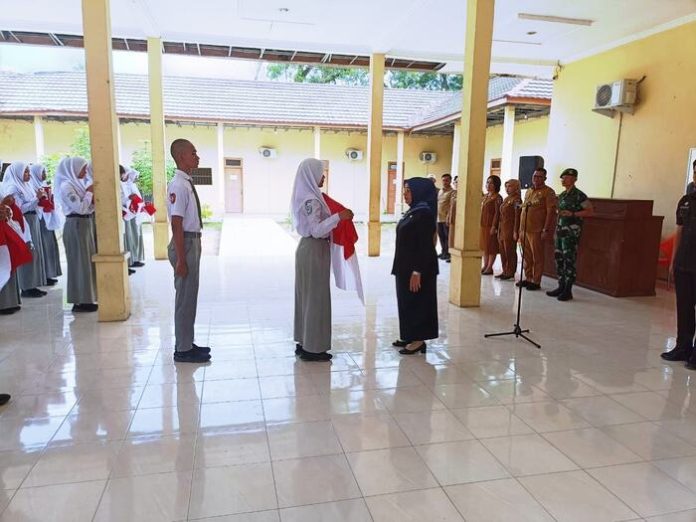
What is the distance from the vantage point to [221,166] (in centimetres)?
1587

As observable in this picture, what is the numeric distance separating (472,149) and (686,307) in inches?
97.4

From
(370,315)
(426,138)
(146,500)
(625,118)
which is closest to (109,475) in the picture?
(146,500)

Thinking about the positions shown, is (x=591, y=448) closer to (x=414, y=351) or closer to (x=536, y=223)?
(x=414, y=351)

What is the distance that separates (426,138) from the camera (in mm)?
18016

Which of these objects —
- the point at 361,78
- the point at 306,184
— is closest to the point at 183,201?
the point at 306,184

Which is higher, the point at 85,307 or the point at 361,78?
the point at 361,78

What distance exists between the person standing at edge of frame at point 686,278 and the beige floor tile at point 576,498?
2145 millimetres

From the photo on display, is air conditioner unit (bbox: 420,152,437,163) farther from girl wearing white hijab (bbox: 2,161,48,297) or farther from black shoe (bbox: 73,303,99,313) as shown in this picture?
black shoe (bbox: 73,303,99,313)

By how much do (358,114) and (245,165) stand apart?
4171 millimetres

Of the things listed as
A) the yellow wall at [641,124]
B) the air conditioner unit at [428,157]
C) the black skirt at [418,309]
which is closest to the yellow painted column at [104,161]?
the black skirt at [418,309]

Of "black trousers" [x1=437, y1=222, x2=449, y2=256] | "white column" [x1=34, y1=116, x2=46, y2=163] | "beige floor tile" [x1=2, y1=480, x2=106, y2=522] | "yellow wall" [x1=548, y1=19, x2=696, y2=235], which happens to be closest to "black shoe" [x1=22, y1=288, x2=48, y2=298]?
"beige floor tile" [x1=2, y1=480, x2=106, y2=522]

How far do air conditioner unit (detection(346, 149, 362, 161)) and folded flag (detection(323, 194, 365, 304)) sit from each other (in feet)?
45.9

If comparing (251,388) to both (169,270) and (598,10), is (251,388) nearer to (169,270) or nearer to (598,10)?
(169,270)

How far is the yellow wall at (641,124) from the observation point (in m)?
6.77
